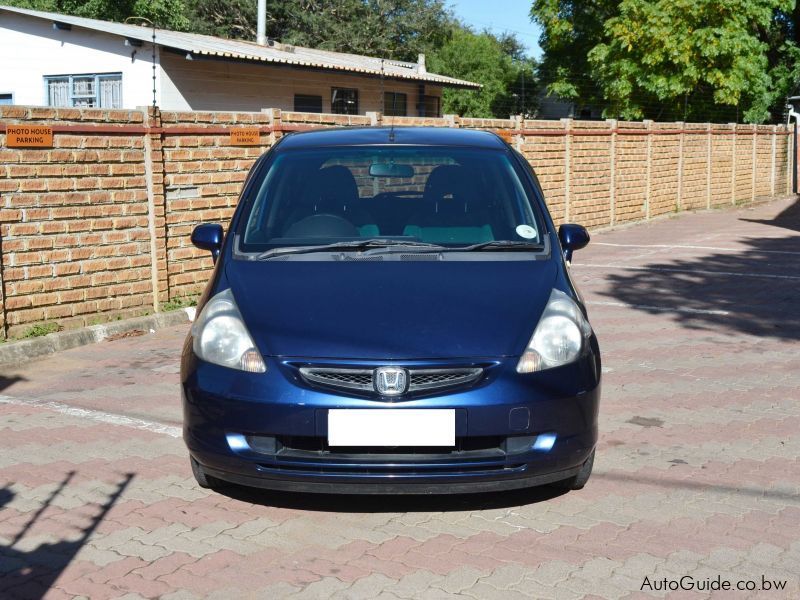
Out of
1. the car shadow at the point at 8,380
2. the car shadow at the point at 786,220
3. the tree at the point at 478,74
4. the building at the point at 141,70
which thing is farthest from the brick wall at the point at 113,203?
the tree at the point at 478,74

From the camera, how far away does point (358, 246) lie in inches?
201

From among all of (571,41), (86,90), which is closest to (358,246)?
(86,90)

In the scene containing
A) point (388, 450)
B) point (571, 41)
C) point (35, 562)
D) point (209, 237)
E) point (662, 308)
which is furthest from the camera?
point (571, 41)

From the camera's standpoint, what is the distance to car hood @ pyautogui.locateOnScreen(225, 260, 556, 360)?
418cm

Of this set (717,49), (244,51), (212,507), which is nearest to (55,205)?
(212,507)

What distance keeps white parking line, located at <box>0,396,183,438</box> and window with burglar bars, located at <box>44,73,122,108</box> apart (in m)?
18.9

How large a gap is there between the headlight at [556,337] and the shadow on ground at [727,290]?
A: 5.04m

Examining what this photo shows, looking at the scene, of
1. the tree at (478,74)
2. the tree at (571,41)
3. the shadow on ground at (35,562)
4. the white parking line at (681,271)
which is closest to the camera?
the shadow on ground at (35,562)

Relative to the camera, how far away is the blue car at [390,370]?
13.4 feet

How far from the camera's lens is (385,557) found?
4.09 m

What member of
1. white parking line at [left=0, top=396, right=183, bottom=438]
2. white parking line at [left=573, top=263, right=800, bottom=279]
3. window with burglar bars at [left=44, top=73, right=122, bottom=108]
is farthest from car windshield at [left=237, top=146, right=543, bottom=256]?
window with burglar bars at [left=44, top=73, right=122, bottom=108]

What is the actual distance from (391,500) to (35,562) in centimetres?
155

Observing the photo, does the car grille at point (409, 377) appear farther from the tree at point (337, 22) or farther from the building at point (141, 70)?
the tree at point (337, 22)

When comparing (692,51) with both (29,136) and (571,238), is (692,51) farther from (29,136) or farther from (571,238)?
(571,238)
